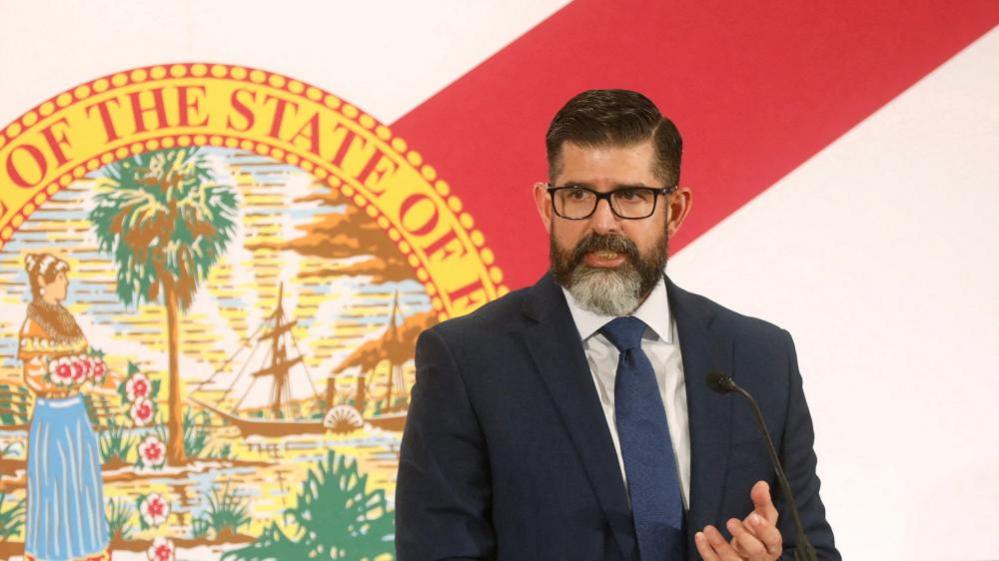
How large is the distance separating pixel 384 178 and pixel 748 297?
0.90 m

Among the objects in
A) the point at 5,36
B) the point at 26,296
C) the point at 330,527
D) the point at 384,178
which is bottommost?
the point at 330,527

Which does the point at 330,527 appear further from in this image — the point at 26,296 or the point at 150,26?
the point at 150,26

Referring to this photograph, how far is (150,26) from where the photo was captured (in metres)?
2.52

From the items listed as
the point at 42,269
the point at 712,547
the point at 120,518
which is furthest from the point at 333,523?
the point at 712,547

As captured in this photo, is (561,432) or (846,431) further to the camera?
(846,431)

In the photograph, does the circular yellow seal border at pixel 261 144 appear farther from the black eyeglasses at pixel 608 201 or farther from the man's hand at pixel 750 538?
the man's hand at pixel 750 538

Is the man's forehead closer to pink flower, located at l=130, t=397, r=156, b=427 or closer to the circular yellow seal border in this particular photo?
the circular yellow seal border

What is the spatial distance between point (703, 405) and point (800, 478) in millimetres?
186

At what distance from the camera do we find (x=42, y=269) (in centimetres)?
251

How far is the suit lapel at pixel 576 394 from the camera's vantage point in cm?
141

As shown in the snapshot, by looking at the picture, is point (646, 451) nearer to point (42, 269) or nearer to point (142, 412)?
point (142, 412)

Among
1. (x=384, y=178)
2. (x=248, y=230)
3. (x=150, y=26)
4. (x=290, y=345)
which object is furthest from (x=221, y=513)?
(x=150, y=26)

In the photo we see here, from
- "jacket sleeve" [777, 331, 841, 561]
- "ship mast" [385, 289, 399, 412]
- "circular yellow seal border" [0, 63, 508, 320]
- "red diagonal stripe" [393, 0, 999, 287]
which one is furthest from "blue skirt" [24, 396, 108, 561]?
"jacket sleeve" [777, 331, 841, 561]

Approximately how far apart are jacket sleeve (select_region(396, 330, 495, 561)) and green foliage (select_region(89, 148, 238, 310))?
1176 millimetres
